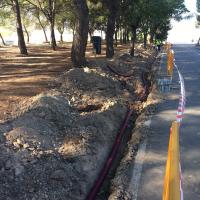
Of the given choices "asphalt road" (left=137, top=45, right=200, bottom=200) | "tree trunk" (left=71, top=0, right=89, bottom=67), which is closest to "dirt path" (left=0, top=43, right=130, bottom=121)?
"tree trunk" (left=71, top=0, right=89, bottom=67)

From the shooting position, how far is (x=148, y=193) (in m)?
7.21

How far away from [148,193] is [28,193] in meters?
1.99

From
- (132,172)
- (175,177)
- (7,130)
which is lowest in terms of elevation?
(132,172)

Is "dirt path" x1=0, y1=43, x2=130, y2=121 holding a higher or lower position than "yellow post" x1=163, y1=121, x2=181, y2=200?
lower

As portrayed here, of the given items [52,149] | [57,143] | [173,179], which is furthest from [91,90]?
[173,179]

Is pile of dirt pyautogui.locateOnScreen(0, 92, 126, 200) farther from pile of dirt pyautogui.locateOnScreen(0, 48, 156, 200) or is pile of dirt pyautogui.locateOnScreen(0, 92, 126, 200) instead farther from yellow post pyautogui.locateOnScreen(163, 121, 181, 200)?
yellow post pyautogui.locateOnScreen(163, 121, 181, 200)

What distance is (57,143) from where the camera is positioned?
9383 mm

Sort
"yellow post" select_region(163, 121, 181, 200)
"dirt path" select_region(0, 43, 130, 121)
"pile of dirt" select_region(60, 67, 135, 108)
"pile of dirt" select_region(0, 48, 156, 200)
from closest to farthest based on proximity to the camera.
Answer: "yellow post" select_region(163, 121, 181, 200)
"pile of dirt" select_region(0, 48, 156, 200)
"dirt path" select_region(0, 43, 130, 121)
"pile of dirt" select_region(60, 67, 135, 108)

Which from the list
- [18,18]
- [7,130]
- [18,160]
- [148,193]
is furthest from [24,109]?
[18,18]

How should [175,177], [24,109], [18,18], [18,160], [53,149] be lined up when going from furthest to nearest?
1. [18,18]
2. [24,109]
3. [53,149]
4. [18,160]
5. [175,177]

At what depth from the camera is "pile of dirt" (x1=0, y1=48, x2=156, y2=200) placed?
7.44 m

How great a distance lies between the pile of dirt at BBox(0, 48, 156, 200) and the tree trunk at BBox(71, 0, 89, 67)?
191 inches

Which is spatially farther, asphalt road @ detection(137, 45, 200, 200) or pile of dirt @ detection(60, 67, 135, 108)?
pile of dirt @ detection(60, 67, 135, 108)

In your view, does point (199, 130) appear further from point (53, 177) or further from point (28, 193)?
point (28, 193)
